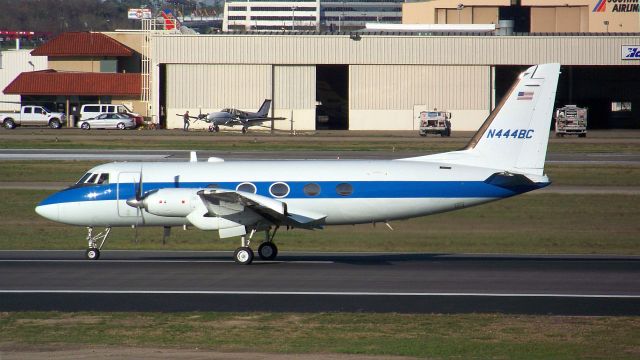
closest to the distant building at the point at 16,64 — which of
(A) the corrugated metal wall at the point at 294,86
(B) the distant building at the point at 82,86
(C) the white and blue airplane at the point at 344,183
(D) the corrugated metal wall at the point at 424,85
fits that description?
(B) the distant building at the point at 82,86

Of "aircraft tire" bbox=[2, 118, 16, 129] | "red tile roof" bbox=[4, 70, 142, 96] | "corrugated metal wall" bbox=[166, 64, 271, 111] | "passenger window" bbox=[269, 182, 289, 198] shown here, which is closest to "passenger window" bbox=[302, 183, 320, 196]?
"passenger window" bbox=[269, 182, 289, 198]

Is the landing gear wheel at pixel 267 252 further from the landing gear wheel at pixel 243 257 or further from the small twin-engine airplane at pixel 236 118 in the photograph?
the small twin-engine airplane at pixel 236 118

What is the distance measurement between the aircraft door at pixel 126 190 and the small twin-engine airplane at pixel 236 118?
51627 millimetres

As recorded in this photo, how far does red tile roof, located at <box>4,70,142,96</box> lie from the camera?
8894 centimetres

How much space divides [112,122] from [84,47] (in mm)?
20764

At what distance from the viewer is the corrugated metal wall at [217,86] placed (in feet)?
262

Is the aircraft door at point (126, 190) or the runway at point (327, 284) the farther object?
the aircraft door at point (126, 190)

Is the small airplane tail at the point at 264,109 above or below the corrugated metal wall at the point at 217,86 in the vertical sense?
below

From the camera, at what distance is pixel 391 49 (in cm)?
7881

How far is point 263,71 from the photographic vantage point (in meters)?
79.8

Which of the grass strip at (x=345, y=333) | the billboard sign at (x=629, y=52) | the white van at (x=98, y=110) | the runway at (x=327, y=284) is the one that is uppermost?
the billboard sign at (x=629, y=52)

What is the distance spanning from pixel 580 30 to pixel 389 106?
75.1 ft

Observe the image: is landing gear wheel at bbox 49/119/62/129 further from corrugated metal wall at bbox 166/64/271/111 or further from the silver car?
corrugated metal wall at bbox 166/64/271/111

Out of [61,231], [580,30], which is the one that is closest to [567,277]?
[61,231]
